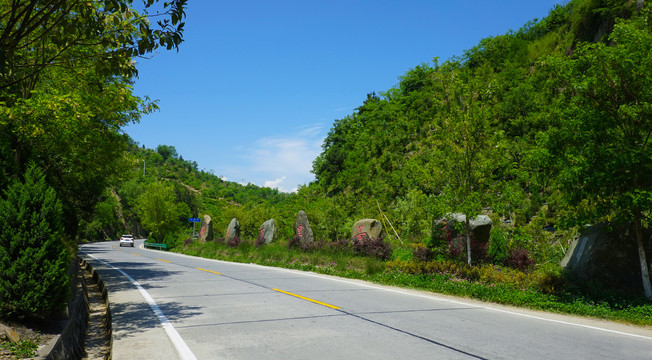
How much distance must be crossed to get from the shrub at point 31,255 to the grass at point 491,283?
9241 mm

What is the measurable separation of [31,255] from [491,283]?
1064 cm

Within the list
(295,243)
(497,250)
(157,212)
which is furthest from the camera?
(157,212)

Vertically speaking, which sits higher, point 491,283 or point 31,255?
point 31,255

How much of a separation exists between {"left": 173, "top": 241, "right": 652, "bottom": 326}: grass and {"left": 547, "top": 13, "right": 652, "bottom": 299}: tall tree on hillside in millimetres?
1244

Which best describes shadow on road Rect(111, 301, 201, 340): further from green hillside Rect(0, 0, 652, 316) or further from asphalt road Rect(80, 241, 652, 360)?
green hillside Rect(0, 0, 652, 316)

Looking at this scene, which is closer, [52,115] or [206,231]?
[52,115]

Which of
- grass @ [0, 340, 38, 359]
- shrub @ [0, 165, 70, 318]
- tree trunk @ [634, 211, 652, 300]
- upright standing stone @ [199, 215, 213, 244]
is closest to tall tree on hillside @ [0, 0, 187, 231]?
shrub @ [0, 165, 70, 318]

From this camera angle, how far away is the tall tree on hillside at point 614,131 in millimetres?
8633

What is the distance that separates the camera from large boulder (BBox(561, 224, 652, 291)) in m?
9.44

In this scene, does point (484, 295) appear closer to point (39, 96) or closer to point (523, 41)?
point (39, 96)

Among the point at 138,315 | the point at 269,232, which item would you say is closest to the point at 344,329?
the point at 138,315

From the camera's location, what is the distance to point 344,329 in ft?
20.7

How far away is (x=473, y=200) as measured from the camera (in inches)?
484

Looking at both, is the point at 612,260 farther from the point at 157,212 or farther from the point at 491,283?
the point at 157,212
